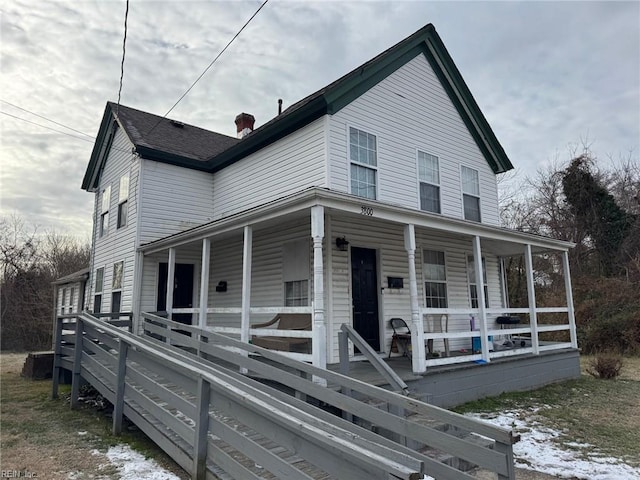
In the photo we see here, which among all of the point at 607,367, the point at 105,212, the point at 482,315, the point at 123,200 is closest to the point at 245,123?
the point at 123,200

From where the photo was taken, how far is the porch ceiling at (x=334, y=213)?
5.89 meters

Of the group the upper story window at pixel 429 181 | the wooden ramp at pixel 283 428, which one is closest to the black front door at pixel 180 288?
the wooden ramp at pixel 283 428

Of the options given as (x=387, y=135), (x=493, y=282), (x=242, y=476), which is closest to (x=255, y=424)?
(x=242, y=476)

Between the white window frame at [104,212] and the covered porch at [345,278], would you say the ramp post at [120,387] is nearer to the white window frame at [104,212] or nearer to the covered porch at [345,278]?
the covered porch at [345,278]

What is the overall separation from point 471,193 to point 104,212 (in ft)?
36.5

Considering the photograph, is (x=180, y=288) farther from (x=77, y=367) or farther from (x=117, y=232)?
(x=77, y=367)

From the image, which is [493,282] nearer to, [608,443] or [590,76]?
[608,443]

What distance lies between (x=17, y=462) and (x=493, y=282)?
35.2 ft

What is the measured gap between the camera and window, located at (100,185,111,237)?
42.2 feet

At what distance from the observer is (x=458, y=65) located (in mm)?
11258

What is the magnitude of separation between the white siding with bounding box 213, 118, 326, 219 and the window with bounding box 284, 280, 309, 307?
6.29ft

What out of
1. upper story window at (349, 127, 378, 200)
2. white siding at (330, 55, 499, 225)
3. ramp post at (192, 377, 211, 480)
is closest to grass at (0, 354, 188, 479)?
ramp post at (192, 377, 211, 480)

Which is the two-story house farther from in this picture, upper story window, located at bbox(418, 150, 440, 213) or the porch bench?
the porch bench

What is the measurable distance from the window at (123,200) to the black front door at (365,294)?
695cm
